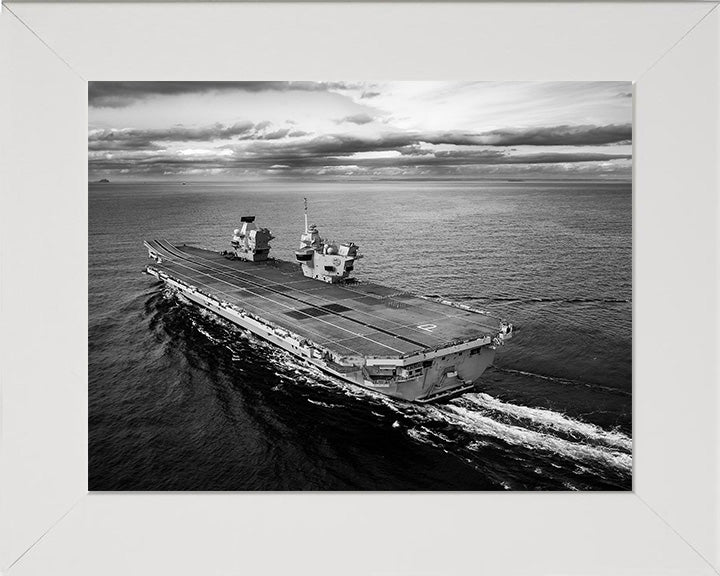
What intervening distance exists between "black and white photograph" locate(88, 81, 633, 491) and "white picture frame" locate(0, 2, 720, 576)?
2.17m

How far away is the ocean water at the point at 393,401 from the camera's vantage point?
1302 cm

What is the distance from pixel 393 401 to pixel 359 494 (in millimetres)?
5558

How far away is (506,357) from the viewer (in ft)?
62.5

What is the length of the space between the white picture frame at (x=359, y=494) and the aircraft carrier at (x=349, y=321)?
180 inches

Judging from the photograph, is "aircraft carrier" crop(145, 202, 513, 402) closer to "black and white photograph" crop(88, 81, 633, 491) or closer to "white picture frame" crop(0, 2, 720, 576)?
"black and white photograph" crop(88, 81, 633, 491)

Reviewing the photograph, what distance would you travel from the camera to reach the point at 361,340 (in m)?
16.0

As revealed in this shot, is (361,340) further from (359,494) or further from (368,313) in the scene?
(359,494)

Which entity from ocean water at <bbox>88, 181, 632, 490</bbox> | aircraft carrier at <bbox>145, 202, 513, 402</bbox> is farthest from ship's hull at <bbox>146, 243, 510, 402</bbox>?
ocean water at <bbox>88, 181, 632, 490</bbox>

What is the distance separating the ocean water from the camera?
13.0m

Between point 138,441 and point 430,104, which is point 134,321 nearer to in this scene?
point 138,441

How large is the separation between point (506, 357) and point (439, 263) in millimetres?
9445

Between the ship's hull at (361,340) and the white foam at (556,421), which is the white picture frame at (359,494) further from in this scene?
the ship's hull at (361,340)
